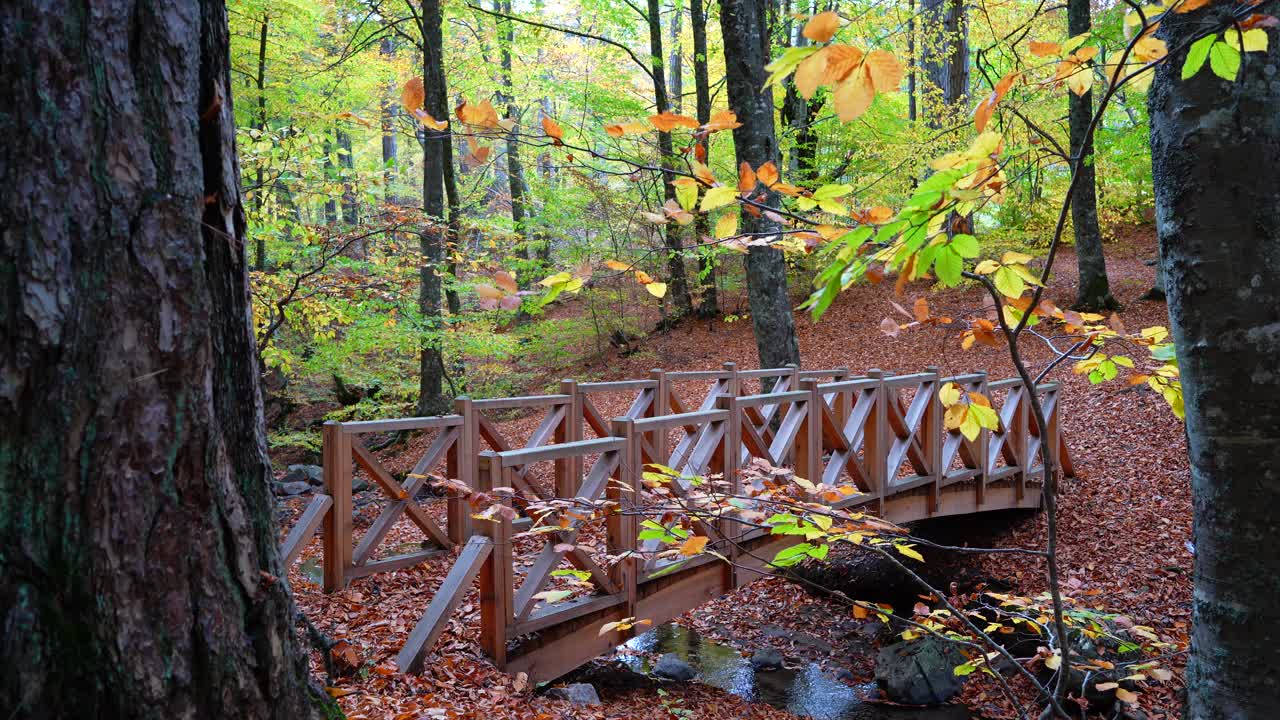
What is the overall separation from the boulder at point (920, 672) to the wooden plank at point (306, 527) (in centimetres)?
482

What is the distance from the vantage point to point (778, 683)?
6738 mm

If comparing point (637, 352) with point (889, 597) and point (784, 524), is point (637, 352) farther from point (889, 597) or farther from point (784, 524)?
point (784, 524)

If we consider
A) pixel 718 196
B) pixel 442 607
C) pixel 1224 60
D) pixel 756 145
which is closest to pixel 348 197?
pixel 756 145

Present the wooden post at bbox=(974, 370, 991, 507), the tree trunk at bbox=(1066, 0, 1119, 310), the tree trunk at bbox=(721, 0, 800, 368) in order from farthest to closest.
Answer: the tree trunk at bbox=(1066, 0, 1119, 310) → the tree trunk at bbox=(721, 0, 800, 368) → the wooden post at bbox=(974, 370, 991, 507)

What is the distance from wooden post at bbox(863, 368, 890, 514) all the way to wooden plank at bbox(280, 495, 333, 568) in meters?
4.56

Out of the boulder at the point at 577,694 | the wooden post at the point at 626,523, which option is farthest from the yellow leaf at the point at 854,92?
the boulder at the point at 577,694

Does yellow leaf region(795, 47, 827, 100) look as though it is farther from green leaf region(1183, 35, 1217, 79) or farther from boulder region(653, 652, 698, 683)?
boulder region(653, 652, 698, 683)

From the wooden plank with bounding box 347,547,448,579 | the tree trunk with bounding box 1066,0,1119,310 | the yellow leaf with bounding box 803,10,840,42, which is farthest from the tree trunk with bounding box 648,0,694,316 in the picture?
the yellow leaf with bounding box 803,10,840,42

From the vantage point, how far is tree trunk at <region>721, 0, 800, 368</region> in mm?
8273

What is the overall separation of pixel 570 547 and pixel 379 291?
603cm

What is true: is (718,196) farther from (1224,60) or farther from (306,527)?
(306,527)

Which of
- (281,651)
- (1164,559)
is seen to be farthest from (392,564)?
(1164,559)

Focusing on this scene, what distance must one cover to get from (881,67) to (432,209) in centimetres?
1131

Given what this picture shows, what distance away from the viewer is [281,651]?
1.71 meters
